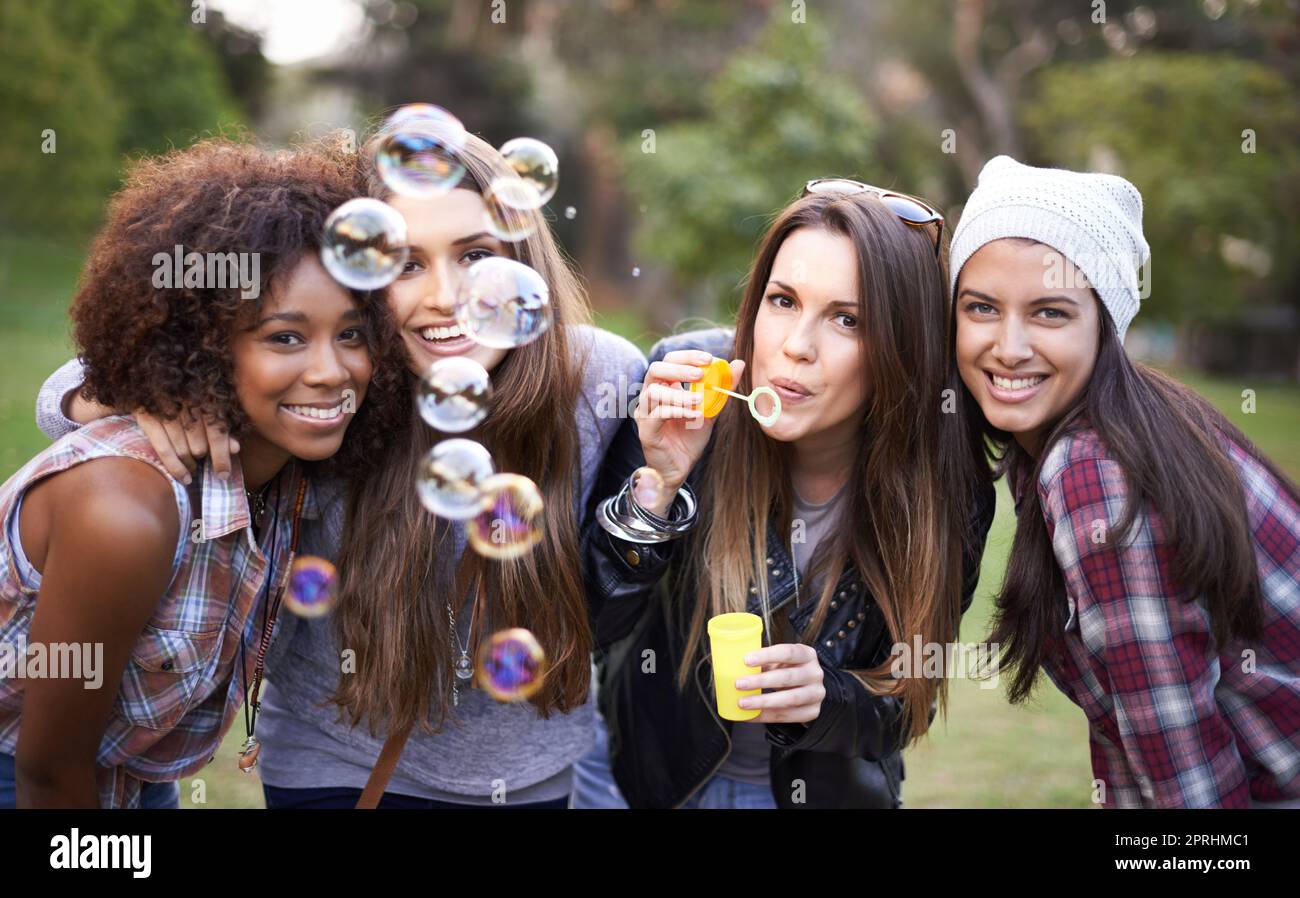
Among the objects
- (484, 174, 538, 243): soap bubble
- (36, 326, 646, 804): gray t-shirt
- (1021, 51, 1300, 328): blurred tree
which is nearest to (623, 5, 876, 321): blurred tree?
(1021, 51, 1300, 328): blurred tree

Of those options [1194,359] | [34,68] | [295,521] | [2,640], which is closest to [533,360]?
[295,521]

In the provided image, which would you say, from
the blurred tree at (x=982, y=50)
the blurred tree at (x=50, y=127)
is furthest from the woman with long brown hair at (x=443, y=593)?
the blurred tree at (x=982, y=50)

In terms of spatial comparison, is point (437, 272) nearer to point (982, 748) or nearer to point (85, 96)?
point (982, 748)

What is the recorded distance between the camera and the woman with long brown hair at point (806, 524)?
86.8 inches

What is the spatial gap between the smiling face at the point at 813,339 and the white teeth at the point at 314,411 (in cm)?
87

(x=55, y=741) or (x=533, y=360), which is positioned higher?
(x=533, y=360)

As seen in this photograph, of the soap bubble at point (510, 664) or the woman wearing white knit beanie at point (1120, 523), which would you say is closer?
the woman wearing white knit beanie at point (1120, 523)

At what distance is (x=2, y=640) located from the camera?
1.96 metres

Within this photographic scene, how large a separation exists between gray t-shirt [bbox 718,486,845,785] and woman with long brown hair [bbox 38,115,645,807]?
0.40 metres

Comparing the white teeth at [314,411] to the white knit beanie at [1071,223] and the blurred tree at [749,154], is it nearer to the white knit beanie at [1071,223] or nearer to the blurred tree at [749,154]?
the white knit beanie at [1071,223]

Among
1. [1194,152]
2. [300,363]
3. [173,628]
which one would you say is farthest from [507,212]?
[1194,152]
